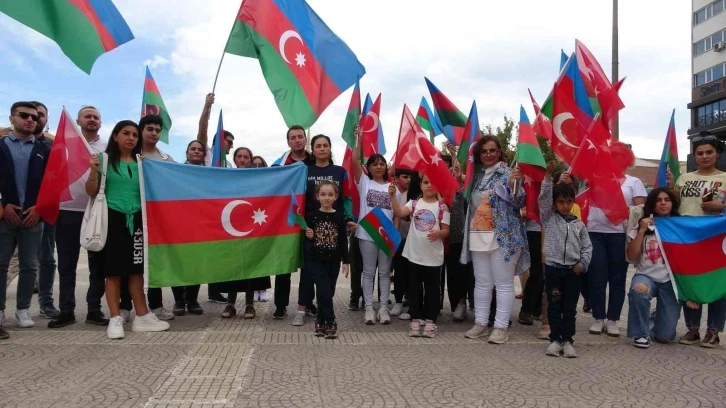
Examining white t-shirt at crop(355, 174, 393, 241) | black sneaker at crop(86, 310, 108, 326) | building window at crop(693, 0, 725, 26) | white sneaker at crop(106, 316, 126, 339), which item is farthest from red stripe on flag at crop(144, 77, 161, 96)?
building window at crop(693, 0, 725, 26)

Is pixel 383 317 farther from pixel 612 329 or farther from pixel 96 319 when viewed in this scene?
pixel 96 319

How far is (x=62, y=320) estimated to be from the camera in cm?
557

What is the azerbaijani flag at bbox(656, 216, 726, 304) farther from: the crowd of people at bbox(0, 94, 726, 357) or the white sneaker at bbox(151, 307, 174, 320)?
the white sneaker at bbox(151, 307, 174, 320)

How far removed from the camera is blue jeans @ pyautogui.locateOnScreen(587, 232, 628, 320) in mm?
5680

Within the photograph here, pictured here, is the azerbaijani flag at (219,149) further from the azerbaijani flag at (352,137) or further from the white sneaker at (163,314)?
the white sneaker at (163,314)

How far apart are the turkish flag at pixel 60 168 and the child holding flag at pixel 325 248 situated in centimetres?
229

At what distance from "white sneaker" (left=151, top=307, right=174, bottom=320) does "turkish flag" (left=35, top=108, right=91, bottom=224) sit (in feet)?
5.23

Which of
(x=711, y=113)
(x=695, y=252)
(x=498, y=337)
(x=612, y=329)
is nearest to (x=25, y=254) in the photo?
(x=498, y=337)

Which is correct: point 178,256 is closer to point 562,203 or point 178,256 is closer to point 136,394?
point 136,394

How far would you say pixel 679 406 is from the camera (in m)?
3.44

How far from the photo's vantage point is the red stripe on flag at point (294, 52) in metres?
6.47

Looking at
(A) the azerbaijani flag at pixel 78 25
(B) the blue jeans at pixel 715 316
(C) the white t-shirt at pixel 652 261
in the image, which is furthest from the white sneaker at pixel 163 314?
(B) the blue jeans at pixel 715 316

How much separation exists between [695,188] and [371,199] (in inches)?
129

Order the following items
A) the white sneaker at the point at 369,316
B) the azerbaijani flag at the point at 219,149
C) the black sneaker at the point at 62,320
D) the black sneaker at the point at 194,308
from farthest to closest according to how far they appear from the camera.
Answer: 1. the azerbaijani flag at the point at 219,149
2. the black sneaker at the point at 194,308
3. the white sneaker at the point at 369,316
4. the black sneaker at the point at 62,320
